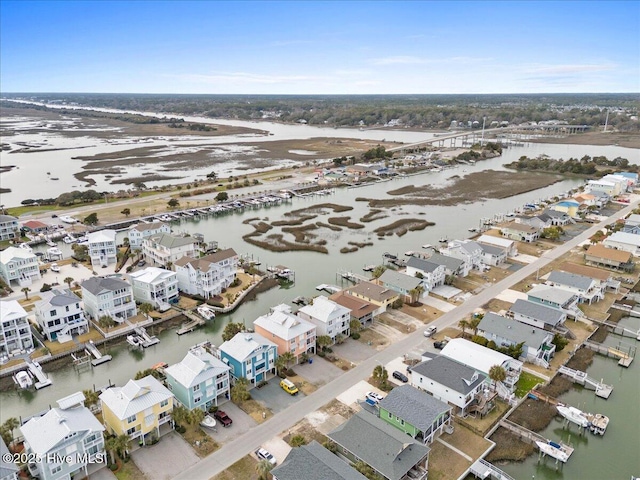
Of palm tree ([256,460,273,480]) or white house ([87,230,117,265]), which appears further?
white house ([87,230,117,265])

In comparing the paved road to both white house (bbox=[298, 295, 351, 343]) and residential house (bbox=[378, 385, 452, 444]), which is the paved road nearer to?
white house (bbox=[298, 295, 351, 343])

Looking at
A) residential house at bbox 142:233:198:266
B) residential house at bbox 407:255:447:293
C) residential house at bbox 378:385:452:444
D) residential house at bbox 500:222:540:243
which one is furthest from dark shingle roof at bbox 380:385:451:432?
residential house at bbox 500:222:540:243

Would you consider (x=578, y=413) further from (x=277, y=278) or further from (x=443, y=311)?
(x=277, y=278)

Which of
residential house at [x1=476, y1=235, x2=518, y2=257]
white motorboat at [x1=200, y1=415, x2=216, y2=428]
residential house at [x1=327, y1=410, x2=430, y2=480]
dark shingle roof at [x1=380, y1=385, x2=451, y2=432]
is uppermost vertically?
residential house at [x1=476, y1=235, x2=518, y2=257]

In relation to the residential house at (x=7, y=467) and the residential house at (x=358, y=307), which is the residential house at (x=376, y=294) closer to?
the residential house at (x=358, y=307)

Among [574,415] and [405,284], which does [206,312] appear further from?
[574,415]

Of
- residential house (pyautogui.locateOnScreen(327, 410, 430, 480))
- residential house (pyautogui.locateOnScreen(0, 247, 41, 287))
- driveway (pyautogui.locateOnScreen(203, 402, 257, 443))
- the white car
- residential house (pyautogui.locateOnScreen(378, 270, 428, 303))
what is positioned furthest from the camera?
residential house (pyautogui.locateOnScreen(0, 247, 41, 287))

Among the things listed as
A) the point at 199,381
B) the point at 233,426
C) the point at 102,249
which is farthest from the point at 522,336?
the point at 102,249

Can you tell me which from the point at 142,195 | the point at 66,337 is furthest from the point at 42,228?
the point at 66,337
